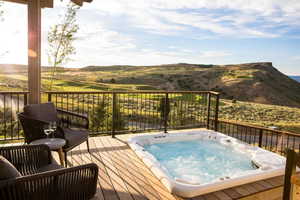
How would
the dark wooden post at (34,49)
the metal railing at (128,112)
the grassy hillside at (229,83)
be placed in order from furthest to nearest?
the grassy hillside at (229,83), the metal railing at (128,112), the dark wooden post at (34,49)

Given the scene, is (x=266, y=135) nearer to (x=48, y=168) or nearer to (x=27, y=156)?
(x=48, y=168)

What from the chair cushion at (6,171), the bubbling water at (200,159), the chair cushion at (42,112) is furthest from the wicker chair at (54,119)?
the chair cushion at (6,171)

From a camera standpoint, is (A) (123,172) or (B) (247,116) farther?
(B) (247,116)

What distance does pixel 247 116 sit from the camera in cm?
1877

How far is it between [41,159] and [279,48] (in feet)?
70.1

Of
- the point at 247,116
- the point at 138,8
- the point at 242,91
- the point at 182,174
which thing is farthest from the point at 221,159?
Answer: the point at 242,91

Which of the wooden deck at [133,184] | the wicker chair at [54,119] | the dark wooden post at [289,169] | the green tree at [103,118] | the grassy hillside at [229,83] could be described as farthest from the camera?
the grassy hillside at [229,83]

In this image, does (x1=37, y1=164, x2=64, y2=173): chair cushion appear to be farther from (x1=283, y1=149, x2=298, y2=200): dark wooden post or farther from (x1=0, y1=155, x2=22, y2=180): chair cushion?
(x1=283, y1=149, x2=298, y2=200): dark wooden post

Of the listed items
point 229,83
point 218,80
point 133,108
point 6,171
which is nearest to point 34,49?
point 6,171

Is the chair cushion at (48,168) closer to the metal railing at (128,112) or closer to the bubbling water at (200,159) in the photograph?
the bubbling water at (200,159)

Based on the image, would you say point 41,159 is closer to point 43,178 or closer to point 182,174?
point 43,178

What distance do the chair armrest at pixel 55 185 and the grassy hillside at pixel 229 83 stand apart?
17.9 m

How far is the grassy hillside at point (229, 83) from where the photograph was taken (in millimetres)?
20281

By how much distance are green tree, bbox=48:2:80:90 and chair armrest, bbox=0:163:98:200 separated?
6353mm
